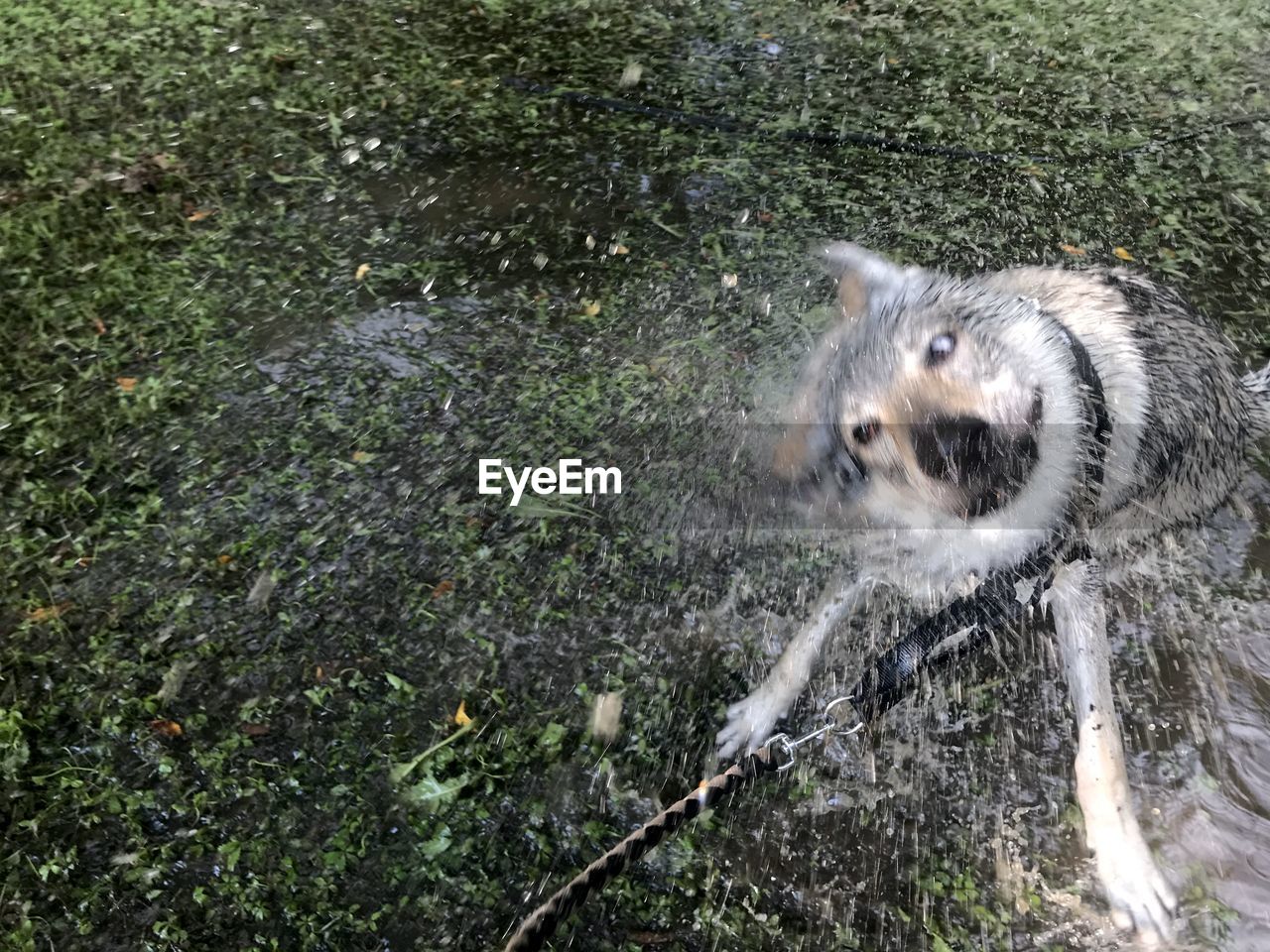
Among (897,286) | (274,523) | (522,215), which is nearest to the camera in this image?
(897,286)

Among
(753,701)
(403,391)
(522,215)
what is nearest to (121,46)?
(522,215)

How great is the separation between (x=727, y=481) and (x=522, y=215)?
6.72 feet

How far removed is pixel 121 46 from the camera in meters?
5.59

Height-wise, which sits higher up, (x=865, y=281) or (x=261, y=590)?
(x=865, y=281)

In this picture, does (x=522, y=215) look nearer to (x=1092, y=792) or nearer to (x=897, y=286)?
(x=897, y=286)

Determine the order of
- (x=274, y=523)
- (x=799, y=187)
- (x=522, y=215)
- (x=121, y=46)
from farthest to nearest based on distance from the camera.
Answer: (x=121, y=46) → (x=799, y=187) → (x=522, y=215) → (x=274, y=523)

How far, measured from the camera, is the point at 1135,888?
252 centimetres

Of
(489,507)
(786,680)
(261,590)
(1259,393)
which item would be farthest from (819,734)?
(1259,393)

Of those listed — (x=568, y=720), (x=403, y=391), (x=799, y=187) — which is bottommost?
(x=568, y=720)

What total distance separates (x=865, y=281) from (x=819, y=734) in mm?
1580

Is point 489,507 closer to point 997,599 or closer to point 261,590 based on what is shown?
point 261,590

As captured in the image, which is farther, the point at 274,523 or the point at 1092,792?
the point at 274,523

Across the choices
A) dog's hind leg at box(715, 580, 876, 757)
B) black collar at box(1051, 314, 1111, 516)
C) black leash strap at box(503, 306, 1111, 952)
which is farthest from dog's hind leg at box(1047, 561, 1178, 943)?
dog's hind leg at box(715, 580, 876, 757)

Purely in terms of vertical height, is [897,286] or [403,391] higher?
[897,286]
